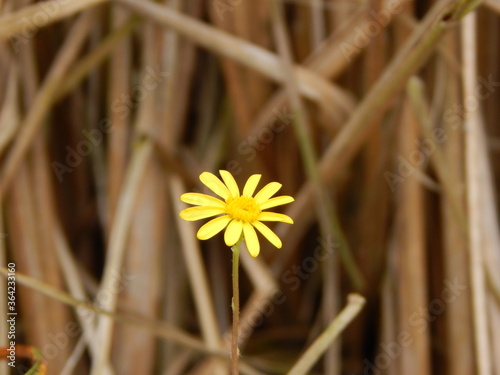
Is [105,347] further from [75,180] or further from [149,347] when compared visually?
[75,180]

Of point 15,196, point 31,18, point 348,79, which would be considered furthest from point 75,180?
point 348,79

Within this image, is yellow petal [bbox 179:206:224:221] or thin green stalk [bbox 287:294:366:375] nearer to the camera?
yellow petal [bbox 179:206:224:221]
